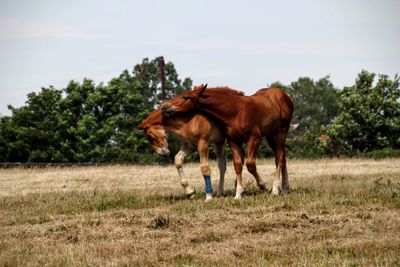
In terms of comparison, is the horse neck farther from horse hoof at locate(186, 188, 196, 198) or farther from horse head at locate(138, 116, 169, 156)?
horse hoof at locate(186, 188, 196, 198)

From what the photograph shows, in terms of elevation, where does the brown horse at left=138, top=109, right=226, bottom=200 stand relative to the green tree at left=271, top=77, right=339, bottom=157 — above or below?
below

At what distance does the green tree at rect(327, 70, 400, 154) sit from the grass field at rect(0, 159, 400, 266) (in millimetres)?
41778

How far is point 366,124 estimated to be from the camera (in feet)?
192

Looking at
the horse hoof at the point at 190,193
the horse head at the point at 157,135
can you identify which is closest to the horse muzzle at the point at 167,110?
the horse head at the point at 157,135

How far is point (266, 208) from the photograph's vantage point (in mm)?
12852

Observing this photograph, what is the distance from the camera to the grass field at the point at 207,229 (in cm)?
890

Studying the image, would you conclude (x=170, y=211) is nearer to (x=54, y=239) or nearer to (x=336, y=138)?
(x=54, y=239)

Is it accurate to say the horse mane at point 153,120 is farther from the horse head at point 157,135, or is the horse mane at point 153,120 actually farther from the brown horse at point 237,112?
the brown horse at point 237,112

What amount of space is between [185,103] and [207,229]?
5.10 meters

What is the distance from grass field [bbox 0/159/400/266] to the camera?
8898 mm

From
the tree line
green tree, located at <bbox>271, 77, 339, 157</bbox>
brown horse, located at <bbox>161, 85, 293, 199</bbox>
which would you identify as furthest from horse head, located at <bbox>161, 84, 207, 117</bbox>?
green tree, located at <bbox>271, 77, 339, 157</bbox>

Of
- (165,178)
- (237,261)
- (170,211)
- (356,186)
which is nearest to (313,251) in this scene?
(237,261)

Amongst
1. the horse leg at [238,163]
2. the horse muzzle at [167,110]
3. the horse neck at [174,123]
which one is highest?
the horse muzzle at [167,110]

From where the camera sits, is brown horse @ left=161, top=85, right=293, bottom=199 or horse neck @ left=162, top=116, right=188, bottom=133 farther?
horse neck @ left=162, top=116, right=188, bottom=133
